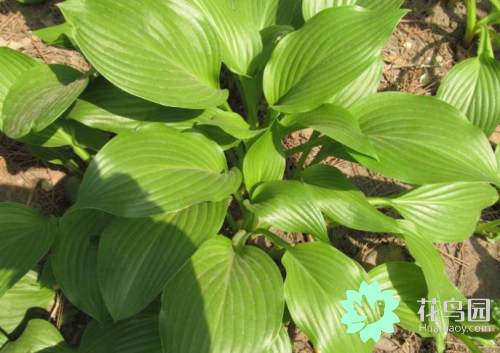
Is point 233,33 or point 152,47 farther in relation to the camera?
point 233,33

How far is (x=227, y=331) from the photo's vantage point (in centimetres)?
Answer: 121

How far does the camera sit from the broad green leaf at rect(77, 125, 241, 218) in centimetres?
122

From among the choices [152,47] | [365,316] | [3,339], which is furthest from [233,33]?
[3,339]

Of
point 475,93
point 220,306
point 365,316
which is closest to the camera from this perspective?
point 220,306

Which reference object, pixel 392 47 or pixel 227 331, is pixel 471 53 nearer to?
pixel 392 47

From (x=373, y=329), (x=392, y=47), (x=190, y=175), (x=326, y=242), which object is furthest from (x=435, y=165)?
(x=392, y=47)

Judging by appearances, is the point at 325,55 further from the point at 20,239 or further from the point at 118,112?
the point at 20,239

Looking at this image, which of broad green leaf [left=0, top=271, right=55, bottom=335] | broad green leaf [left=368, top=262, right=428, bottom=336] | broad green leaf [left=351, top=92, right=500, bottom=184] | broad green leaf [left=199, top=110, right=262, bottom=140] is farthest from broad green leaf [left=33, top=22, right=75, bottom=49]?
broad green leaf [left=368, top=262, right=428, bottom=336]

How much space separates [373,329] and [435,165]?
55cm

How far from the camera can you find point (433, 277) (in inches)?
58.6

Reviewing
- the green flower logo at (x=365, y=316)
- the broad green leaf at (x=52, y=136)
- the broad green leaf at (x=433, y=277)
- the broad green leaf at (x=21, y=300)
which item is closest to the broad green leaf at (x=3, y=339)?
the broad green leaf at (x=21, y=300)

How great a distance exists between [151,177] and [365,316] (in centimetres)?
77

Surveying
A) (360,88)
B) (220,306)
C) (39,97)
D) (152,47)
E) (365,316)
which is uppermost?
(152,47)

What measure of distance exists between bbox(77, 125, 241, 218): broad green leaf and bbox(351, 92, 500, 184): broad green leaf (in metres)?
0.50
